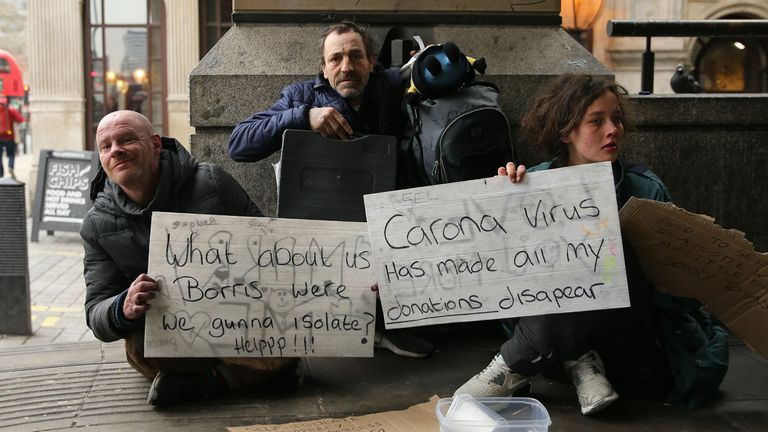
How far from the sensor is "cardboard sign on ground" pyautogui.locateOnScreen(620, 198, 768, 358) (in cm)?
274

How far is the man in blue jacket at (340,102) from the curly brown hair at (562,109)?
67 centimetres

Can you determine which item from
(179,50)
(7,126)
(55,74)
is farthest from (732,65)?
(7,126)

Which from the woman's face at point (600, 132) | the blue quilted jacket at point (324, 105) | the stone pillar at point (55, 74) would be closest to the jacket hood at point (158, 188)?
the blue quilted jacket at point (324, 105)

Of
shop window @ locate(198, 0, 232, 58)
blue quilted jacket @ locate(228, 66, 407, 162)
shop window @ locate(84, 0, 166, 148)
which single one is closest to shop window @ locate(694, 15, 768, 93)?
shop window @ locate(198, 0, 232, 58)

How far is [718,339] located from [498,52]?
197cm

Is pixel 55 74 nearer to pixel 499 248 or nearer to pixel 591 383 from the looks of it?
pixel 499 248

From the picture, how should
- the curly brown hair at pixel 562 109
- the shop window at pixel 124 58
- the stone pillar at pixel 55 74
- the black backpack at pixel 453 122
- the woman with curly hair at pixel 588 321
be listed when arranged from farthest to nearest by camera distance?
the shop window at pixel 124 58, the stone pillar at pixel 55 74, the black backpack at pixel 453 122, the curly brown hair at pixel 562 109, the woman with curly hair at pixel 588 321

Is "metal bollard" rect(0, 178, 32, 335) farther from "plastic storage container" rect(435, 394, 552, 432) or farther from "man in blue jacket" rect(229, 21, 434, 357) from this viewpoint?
"plastic storage container" rect(435, 394, 552, 432)

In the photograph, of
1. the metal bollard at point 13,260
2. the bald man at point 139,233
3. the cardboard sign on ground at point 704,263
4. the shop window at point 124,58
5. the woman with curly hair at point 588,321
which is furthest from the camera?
the shop window at point 124,58

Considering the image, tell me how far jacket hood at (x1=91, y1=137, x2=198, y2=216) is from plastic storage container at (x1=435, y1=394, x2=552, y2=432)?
128 centimetres

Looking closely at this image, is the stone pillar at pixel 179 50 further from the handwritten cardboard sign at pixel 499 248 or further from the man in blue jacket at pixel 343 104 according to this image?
the handwritten cardboard sign at pixel 499 248

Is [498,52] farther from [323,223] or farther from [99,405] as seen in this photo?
[99,405]

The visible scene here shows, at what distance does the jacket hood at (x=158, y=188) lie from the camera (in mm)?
3047

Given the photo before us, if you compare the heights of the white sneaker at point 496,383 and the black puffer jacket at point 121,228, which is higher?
the black puffer jacket at point 121,228
